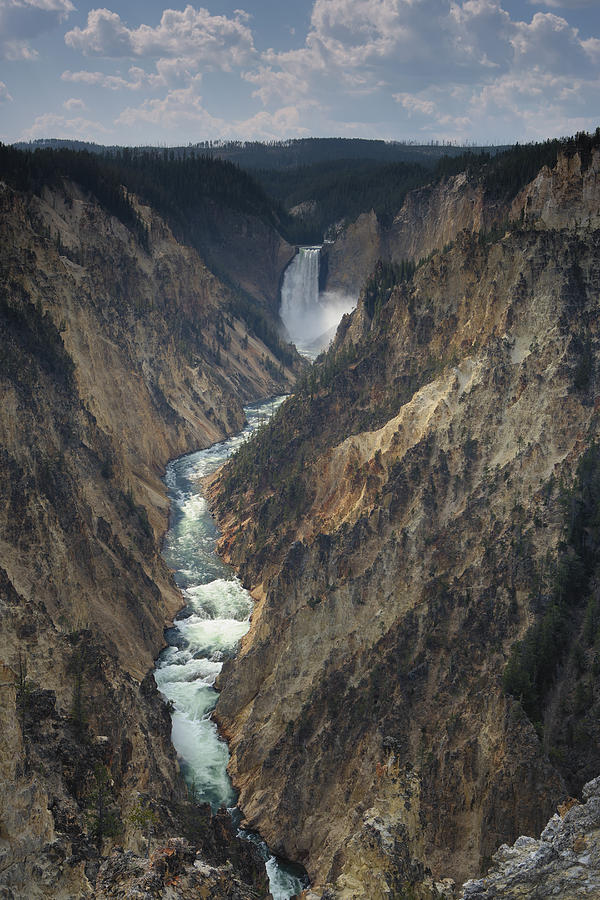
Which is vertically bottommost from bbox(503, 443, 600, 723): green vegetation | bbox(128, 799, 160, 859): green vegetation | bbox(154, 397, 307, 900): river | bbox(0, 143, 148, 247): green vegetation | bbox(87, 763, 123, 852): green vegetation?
bbox(154, 397, 307, 900): river

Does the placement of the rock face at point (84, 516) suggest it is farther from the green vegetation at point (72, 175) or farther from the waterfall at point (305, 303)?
the waterfall at point (305, 303)

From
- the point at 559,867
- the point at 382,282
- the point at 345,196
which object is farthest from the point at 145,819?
the point at 345,196

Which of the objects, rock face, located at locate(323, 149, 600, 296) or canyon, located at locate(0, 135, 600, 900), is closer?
canyon, located at locate(0, 135, 600, 900)

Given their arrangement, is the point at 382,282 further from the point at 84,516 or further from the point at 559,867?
the point at 559,867

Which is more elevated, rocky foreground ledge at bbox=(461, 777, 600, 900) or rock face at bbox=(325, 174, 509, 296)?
rock face at bbox=(325, 174, 509, 296)

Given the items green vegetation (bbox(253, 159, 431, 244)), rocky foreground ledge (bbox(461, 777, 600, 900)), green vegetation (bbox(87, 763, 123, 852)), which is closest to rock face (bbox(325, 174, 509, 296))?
green vegetation (bbox(253, 159, 431, 244))

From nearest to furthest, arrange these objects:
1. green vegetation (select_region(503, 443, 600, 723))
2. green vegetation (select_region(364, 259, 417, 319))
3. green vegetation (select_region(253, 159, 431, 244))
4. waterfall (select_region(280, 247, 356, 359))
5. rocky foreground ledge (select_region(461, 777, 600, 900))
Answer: rocky foreground ledge (select_region(461, 777, 600, 900)) → green vegetation (select_region(503, 443, 600, 723)) → green vegetation (select_region(364, 259, 417, 319)) → green vegetation (select_region(253, 159, 431, 244)) → waterfall (select_region(280, 247, 356, 359))

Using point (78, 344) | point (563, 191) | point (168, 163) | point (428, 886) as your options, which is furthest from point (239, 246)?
point (428, 886)

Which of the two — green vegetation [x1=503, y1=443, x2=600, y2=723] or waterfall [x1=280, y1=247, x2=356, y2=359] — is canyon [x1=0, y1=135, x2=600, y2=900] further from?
waterfall [x1=280, y1=247, x2=356, y2=359]
